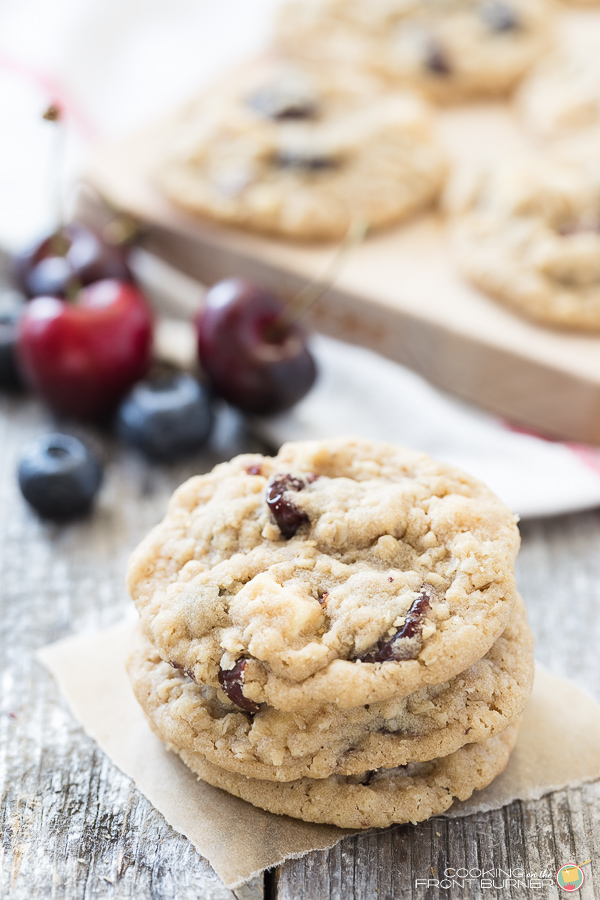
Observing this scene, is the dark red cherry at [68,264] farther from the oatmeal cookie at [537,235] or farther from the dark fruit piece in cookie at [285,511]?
the dark fruit piece in cookie at [285,511]

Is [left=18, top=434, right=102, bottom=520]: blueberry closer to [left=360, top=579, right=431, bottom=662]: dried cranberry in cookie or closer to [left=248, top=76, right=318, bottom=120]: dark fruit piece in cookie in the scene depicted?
[left=360, top=579, right=431, bottom=662]: dried cranberry in cookie

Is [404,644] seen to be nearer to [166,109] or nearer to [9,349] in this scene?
[9,349]

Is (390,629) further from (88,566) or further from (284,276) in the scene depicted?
(284,276)

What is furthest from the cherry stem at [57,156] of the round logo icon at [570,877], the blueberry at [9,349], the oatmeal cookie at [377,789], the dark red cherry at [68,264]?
the round logo icon at [570,877]

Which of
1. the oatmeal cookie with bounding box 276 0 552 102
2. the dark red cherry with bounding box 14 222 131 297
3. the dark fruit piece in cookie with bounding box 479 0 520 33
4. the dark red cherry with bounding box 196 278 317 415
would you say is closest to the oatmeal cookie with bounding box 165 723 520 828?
the dark red cherry with bounding box 196 278 317 415

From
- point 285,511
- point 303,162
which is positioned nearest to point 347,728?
point 285,511

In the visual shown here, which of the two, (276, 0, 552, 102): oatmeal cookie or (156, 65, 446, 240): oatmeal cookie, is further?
(276, 0, 552, 102): oatmeal cookie
